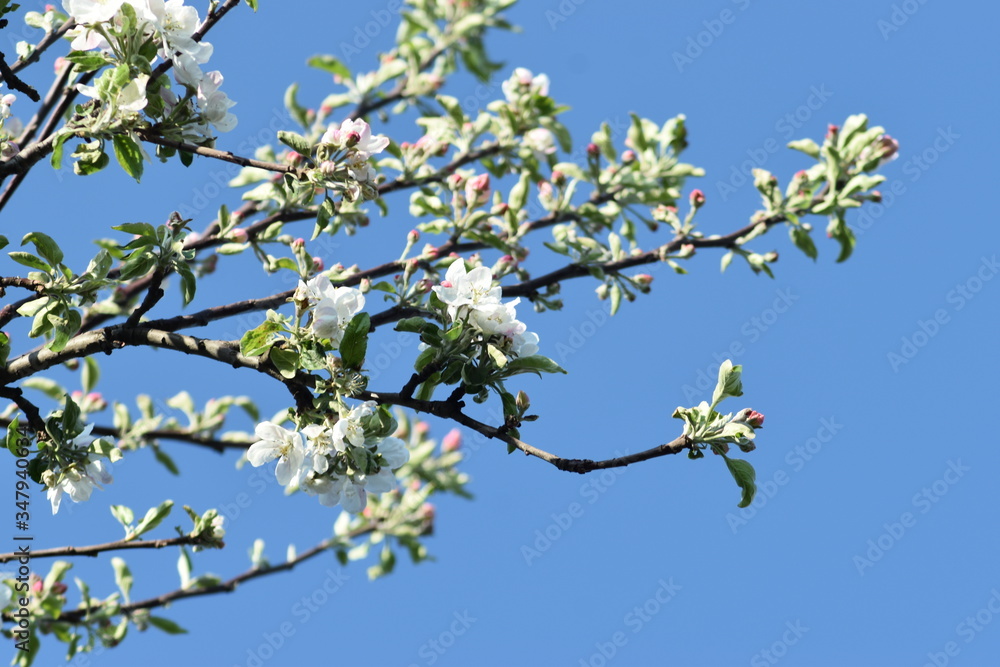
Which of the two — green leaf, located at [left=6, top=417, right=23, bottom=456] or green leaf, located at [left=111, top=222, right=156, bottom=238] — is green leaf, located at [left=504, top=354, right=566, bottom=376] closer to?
green leaf, located at [left=111, top=222, right=156, bottom=238]

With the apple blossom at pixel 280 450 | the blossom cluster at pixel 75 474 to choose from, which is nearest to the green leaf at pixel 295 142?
the apple blossom at pixel 280 450

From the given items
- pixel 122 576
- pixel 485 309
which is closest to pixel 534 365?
pixel 485 309

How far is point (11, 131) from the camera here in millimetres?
2836

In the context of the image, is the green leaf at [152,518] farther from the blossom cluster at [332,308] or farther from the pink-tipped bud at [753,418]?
the pink-tipped bud at [753,418]

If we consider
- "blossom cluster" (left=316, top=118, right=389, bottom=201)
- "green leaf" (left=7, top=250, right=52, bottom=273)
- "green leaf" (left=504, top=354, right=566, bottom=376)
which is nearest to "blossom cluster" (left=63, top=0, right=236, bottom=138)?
"blossom cluster" (left=316, top=118, right=389, bottom=201)

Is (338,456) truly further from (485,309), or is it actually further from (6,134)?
(6,134)

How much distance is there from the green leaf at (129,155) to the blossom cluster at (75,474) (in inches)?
24.7

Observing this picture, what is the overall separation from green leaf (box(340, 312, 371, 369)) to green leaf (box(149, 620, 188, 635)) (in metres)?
1.91

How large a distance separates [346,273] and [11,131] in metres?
1.14

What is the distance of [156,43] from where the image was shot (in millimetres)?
2117

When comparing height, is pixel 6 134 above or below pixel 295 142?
above

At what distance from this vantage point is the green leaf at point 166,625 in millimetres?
3354

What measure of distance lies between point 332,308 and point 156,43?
2.44 ft

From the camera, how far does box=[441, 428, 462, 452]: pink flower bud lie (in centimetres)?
504
